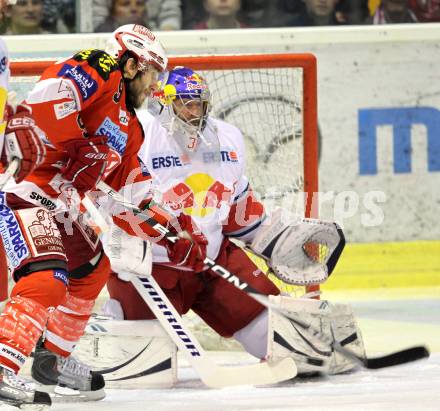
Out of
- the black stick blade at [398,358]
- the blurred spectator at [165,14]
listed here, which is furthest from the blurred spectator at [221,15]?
the black stick blade at [398,358]

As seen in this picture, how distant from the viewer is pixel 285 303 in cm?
441

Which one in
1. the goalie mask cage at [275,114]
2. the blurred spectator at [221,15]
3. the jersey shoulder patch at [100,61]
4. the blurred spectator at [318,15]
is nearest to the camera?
the jersey shoulder patch at [100,61]

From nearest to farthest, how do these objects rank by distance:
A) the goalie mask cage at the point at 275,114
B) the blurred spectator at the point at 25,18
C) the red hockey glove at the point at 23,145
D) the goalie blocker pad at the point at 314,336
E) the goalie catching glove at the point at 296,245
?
the red hockey glove at the point at 23,145, the goalie blocker pad at the point at 314,336, the goalie catching glove at the point at 296,245, the goalie mask cage at the point at 275,114, the blurred spectator at the point at 25,18

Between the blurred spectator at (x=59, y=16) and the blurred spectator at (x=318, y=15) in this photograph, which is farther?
the blurred spectator at (x=318, y=15)

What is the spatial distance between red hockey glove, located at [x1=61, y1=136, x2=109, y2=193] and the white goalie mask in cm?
70

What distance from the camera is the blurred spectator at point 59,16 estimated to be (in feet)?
20.1

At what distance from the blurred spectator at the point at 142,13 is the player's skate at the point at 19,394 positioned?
3.09 meters

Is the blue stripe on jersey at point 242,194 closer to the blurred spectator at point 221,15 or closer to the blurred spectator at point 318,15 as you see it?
the blurred spectator at point 221,15

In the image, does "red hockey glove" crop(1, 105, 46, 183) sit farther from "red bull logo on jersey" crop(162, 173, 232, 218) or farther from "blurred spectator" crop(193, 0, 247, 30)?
"blurred spectator" crop(193, 0, 247, 30)

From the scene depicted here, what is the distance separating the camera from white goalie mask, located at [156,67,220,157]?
4.43 meters

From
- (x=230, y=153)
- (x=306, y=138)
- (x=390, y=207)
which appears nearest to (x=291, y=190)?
(x=306, y=138)

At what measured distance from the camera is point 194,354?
4203 mm

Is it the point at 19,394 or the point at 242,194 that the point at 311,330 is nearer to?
the point at 242,194

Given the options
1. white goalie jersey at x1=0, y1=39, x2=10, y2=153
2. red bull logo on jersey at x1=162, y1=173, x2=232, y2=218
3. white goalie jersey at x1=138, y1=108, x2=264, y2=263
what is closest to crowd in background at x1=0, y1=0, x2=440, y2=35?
white goalie jersey at x1=138, y1=108, x2=264, y2=263
